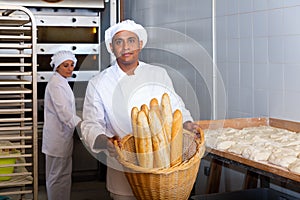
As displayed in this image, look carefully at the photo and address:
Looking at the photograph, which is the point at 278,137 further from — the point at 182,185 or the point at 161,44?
the point at 161,44

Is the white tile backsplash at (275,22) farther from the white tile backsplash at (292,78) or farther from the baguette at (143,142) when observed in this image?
the baguette at (143,142)

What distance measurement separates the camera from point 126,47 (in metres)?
2.32

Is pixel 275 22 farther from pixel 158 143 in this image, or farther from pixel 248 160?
pixel 158 143

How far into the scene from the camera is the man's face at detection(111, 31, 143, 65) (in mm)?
2308

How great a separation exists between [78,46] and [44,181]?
2.87 feet

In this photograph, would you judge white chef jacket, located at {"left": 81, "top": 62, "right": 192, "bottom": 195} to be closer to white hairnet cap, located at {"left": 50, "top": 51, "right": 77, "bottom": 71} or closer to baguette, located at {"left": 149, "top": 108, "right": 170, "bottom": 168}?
baguette, located at {"left": 149, "top": 108, "right": 170, "bottom": 168}

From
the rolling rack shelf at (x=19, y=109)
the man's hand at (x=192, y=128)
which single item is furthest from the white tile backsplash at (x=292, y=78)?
the rolling rack shelf at (x=19, y=109)

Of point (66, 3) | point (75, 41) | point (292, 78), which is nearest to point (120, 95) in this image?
point (292, 78)

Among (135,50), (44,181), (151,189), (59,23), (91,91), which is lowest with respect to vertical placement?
(44,181)

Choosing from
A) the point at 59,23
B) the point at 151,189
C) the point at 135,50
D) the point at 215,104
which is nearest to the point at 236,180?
the point at 215,104

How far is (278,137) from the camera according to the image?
2205mm

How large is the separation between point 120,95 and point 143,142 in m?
0.49

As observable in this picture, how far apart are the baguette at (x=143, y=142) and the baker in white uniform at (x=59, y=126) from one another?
56.9 inches

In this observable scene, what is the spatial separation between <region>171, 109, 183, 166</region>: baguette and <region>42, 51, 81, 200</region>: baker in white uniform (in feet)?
4.89
